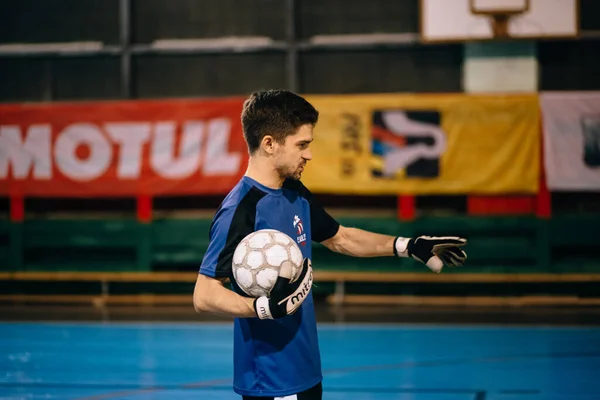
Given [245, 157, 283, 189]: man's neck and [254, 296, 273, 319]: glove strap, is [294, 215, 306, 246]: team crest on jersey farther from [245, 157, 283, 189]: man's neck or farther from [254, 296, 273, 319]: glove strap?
[254, 296, 273, 319]: glove strap

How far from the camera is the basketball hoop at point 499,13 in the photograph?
1291 cm

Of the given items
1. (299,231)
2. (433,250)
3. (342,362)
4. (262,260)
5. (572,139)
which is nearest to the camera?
(262,260)

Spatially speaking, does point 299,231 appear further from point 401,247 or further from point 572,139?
point 572,139

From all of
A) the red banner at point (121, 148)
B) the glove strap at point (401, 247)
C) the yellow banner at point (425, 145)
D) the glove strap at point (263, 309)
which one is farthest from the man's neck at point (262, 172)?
the red banner at point (121, 148)

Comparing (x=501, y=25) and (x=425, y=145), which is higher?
(x=501, y=25)

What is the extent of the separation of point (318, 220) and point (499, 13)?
9494mm

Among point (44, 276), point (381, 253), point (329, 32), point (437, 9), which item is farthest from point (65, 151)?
point (381, 253)

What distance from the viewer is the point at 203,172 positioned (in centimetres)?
1363

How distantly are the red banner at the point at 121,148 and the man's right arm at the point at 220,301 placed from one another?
9731 millimetres

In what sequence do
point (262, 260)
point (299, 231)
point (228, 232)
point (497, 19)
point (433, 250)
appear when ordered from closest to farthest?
point (262, 260) < point (228, 232) < point (299, 231) < point (433, 250) < point (497, 19)

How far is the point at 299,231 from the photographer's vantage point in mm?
4074

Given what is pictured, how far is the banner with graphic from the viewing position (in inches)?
503

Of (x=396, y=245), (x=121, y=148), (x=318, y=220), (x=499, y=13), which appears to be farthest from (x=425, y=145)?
(x=318, y=220)

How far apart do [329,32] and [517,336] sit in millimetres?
5901
